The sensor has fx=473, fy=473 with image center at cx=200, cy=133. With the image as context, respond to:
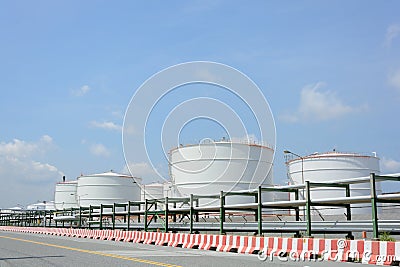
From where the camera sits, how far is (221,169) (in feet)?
162

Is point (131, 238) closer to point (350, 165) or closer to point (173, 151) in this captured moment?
point (173, 151)

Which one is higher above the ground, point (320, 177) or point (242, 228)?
point (320, 177)

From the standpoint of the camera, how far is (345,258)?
14891 mm

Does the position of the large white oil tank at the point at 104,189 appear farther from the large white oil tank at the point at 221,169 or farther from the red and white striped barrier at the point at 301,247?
the red and white striped barrier at the point at 301,247

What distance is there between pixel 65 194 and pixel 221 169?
5520 cm

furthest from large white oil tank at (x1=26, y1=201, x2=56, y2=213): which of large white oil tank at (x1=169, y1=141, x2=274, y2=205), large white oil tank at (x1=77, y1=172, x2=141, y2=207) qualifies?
large white oil tank at (x1=169, y1=141, x2=274, y2=205)

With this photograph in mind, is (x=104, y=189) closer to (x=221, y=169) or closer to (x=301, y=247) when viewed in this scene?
(x=221, y=169)

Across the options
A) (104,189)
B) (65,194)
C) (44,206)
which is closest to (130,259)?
(104,189)

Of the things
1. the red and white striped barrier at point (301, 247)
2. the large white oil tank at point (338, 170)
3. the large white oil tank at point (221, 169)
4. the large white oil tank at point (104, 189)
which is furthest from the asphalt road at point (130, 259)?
the large white oil tank at point (104, 189)

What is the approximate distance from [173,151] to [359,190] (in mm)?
20807

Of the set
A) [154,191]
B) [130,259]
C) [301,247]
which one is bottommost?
[130,259]

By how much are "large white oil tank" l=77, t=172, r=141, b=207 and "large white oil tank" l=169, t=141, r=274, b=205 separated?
25.7 meters

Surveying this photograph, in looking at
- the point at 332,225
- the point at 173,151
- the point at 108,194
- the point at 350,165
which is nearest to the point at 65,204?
the point at 108,194

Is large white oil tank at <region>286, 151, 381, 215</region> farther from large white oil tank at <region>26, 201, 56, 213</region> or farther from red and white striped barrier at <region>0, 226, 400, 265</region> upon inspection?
large white oil tank at <region>26, 201, 56, 213</region>
